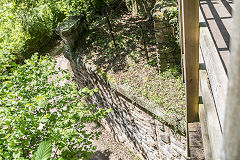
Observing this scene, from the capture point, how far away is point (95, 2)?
7816 mm

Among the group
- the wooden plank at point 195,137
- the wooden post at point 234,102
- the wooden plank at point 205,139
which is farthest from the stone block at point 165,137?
the wooden post at point 234,102

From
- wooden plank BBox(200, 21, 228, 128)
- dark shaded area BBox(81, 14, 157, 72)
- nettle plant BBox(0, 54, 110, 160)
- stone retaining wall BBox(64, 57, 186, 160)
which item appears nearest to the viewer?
wooden plank BBox(200, 21, 228, 128)

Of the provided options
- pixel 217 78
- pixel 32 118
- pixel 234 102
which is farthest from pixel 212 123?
pixel 32 118

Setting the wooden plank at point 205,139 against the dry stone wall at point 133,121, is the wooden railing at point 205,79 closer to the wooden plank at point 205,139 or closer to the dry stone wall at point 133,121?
the wooden plank at point 205,139

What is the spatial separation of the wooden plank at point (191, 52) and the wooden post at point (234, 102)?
141 cm

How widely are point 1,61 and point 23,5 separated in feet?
28.6

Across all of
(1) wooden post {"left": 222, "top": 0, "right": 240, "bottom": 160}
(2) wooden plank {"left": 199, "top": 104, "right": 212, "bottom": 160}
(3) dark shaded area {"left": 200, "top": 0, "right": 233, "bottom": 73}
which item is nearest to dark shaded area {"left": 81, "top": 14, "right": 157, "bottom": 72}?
(3) dark shaded area {"left": 200, "top": 0, "right": 233, "bottom": 73}

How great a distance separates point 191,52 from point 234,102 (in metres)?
1.61

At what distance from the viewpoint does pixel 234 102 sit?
0.48m

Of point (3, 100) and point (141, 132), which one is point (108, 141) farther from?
point (3, 100)

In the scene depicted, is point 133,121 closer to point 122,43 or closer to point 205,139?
point 122,43

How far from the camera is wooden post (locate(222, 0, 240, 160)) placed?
1.50 feet

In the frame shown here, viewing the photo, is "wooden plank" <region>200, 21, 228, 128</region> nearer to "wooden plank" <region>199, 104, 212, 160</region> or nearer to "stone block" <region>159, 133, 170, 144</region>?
"wooden plank" <region>199, 104, 212, 160</region>

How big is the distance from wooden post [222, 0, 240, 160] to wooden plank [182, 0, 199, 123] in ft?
4.63
